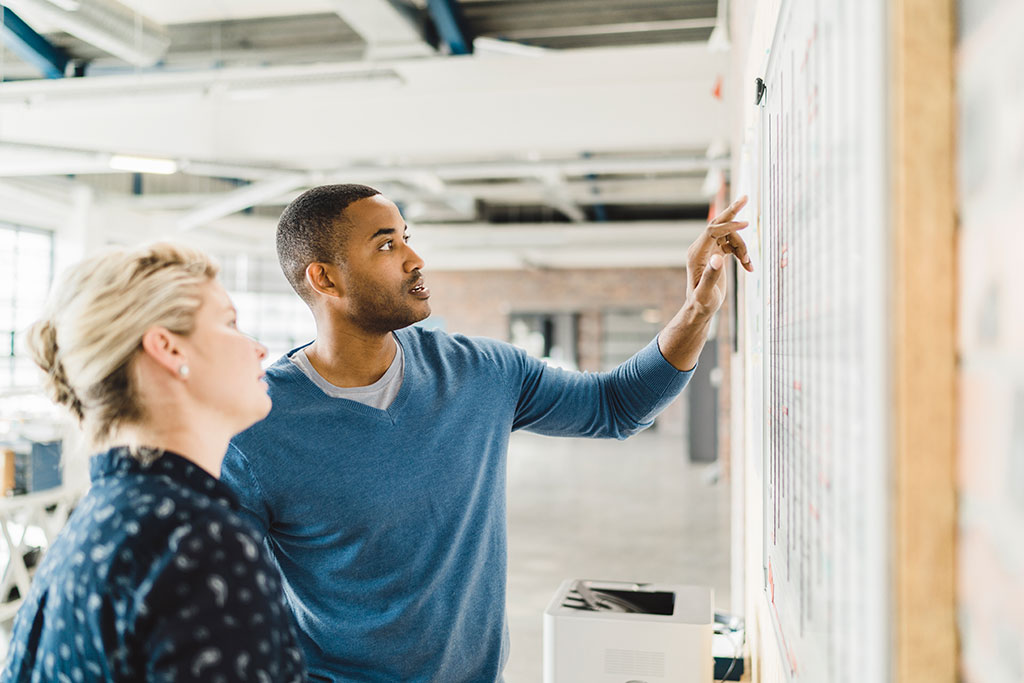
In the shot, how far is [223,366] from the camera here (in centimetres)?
98

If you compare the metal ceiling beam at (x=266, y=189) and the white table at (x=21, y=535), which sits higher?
the metal ceiling beam at (x=266, y=189)

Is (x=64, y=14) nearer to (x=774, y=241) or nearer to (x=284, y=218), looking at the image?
(x=284, y=218)

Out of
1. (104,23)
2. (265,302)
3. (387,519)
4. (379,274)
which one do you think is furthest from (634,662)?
(265,302)

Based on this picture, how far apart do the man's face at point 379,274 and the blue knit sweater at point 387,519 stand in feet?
0.37

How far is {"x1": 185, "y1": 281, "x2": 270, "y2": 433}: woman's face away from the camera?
3.13 feet

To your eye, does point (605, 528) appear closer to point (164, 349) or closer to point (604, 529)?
point (604, 529)

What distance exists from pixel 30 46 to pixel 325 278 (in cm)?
449

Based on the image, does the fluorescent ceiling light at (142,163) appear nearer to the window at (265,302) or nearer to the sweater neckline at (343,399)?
the sweater neckline at (343,399)

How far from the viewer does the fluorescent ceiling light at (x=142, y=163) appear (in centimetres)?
468

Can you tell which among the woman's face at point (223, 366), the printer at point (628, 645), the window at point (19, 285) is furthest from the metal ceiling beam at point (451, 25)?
the window at point (19, 285)

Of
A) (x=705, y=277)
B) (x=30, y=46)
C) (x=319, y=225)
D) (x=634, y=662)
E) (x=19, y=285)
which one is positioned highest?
(x=30, y=46)

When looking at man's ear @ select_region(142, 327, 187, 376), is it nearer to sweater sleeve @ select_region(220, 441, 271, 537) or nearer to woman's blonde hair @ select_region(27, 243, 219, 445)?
woman's blonde hair @ select_region(27, 243, 219, 445)

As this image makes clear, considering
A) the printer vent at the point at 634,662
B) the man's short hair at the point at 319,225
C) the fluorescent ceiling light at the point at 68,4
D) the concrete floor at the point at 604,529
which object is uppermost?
the fluorescent ceiling light at the point at 68,4

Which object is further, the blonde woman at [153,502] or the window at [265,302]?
the window at [265,302]
